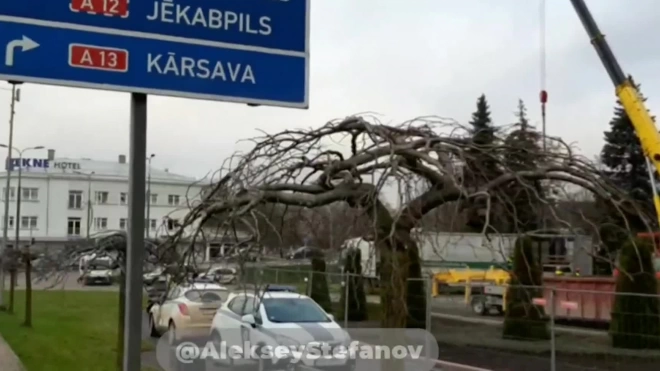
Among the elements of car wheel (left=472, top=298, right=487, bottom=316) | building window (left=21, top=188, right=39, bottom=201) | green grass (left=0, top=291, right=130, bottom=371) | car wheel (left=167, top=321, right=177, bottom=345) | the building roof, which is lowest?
green grass (left=0, top=291, right=130, bottom=371)

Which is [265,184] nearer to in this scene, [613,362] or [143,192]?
[143,192]

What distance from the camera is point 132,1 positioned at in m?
3.71

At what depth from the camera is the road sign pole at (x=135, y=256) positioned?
142 inches

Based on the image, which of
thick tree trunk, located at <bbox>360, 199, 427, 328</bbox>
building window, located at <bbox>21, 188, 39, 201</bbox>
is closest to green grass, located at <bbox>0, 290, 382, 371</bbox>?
thick tree trunk, located at <bbox>360, 199, 427, 328</bbox>

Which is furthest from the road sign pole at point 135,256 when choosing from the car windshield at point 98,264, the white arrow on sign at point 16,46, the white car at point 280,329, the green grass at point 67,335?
the white car at point 280,329

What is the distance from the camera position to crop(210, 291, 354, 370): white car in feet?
36.6

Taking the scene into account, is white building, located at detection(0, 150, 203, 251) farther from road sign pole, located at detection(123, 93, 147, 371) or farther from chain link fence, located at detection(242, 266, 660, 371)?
road sign pole, located at detection(123, 93, 147, 371)

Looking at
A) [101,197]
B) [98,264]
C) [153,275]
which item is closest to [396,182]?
[153,275]

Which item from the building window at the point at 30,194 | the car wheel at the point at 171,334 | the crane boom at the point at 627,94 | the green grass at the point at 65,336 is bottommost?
the green grass at the point at 65,336

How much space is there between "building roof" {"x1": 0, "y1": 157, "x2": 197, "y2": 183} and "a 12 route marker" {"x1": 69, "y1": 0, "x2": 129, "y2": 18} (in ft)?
220

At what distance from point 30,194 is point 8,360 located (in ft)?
213

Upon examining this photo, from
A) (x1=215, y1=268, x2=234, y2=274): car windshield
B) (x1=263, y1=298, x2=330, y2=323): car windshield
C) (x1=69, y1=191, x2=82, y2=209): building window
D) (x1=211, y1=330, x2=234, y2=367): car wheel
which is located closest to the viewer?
(x1=215, y1=268, x2=234, y2=274): car windshield

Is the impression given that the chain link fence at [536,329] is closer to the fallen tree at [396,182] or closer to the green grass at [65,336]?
the green grass at [65,336]

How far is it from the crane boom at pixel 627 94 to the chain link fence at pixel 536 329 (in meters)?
2.11
